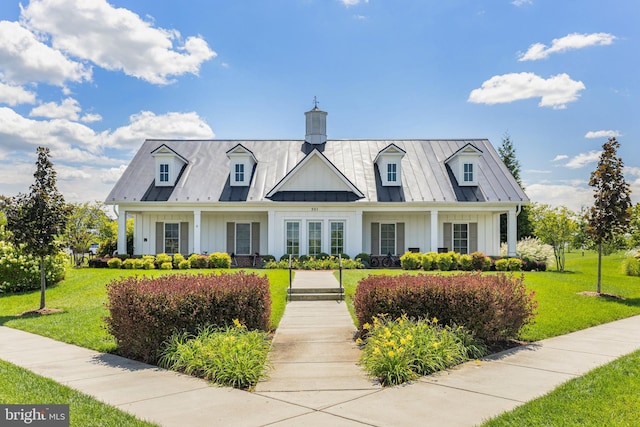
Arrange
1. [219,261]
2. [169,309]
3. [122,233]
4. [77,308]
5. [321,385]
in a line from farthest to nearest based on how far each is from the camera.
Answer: [122,233] < [219,261] < [77,308] < [169,309] < [321,385]

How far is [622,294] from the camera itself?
1694cm

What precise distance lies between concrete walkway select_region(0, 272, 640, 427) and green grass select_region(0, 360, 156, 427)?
0.69ft

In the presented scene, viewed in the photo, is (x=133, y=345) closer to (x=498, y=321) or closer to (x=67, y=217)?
(x=498, y=321)

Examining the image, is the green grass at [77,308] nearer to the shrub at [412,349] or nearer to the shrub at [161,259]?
the shrub at [161,259]

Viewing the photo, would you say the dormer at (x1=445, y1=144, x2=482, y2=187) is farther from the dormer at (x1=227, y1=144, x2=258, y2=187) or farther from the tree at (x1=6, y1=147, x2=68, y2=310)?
the tree at (x1=6, y1=147, x2=68, y2=310)

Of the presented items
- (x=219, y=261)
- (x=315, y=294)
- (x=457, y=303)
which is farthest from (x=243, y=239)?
(x=457, y=303)

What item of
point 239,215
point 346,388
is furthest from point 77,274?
point 346,388

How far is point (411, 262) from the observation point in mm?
23891

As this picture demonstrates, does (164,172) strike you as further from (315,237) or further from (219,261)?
(315,237)

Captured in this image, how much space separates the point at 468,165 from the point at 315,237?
8.93m

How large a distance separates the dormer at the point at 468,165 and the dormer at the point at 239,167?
11.1m

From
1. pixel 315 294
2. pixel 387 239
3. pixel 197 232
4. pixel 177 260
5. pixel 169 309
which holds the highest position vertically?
pixel 197 232

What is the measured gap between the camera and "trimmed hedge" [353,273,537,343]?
9039 millimetres

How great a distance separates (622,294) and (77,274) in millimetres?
19792
